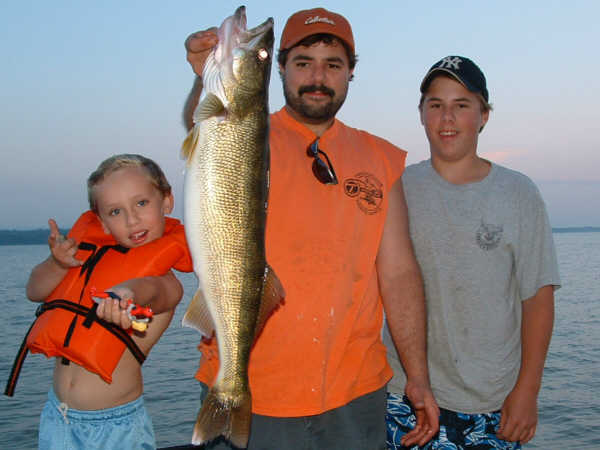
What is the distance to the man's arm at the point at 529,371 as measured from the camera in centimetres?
367

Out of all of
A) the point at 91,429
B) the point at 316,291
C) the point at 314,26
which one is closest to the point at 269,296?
the point at 316,291

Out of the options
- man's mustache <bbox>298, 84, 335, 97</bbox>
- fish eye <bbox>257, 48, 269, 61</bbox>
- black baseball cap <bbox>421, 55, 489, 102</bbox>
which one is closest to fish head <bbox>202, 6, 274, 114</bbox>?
fish eye <bbox>257, 48, 269, 61</bbox>

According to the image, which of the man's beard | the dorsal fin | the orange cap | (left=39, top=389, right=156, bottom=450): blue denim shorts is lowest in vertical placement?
(left=39, top=389, right=156, bottom=450): blue denim shorts

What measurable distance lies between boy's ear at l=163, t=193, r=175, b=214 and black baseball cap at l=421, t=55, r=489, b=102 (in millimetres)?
2080

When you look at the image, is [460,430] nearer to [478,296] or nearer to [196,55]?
[478,296]

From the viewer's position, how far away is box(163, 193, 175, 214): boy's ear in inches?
144

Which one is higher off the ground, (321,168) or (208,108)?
(208,108)

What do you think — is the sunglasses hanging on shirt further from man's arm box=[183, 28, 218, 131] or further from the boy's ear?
the boy's ear

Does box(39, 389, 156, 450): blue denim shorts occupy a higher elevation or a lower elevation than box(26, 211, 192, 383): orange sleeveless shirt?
lower

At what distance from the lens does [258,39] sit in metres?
2.64

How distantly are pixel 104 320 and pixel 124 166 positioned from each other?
101cm

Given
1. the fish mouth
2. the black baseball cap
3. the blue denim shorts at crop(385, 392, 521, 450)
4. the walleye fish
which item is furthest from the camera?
the black baseball cap

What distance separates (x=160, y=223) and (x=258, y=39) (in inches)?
60.9

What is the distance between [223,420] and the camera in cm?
281
